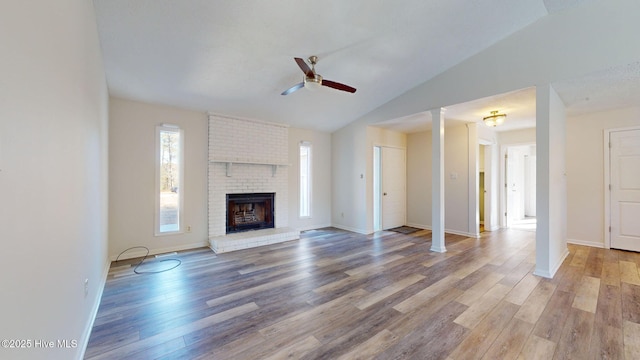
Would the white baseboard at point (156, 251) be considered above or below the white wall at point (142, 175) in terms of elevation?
below

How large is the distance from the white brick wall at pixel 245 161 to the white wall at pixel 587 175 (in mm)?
5787

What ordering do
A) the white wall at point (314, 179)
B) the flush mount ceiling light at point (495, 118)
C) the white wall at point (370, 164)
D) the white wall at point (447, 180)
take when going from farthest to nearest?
the white wall at point (314, 179) < the white wall at point (370, 164) < the white wall at point (447, 180) < the flush mount ceiling light at point (495, 118)

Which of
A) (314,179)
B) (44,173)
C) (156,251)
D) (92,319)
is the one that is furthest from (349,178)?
(44,173)

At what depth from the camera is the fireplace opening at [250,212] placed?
5.20 metres

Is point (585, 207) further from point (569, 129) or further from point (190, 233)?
point (190, 233)

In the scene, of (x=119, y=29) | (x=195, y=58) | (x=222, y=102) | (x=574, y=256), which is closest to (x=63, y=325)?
(x=119, y=29)

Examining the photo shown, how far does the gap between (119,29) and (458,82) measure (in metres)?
4.68

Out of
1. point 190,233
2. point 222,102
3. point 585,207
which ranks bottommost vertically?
point 190,233

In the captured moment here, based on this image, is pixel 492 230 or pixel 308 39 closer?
pixel 308 39

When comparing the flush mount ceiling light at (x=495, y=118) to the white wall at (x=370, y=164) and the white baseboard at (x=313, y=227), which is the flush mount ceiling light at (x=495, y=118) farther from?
the white baseboard at (x=313, y=227)

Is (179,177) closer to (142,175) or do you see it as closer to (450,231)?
A: (142,175)

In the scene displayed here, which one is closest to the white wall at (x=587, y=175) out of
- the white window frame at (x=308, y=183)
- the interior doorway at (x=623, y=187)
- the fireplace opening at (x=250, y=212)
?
the interior doorway at (x=623, y=187)

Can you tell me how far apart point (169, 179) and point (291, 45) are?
10.3ft

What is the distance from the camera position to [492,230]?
6129mm
